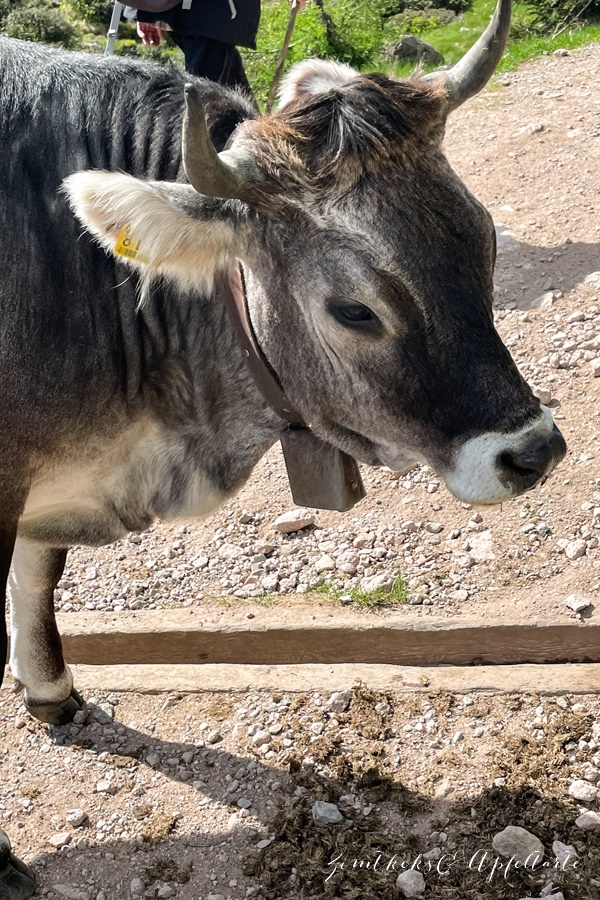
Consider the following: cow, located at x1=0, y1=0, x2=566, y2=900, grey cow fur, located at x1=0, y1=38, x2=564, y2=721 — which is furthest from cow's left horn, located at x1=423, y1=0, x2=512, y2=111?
grey cow fur, located at x1=0, y1=38, x2=564, y2=721

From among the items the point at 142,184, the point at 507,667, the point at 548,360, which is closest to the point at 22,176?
the point at 142,184

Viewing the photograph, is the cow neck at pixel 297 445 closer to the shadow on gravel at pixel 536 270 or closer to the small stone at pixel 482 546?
the small stone at pixel 482 546

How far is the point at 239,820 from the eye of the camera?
11.9ft

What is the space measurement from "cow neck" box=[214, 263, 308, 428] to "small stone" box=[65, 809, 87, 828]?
1.67 metres

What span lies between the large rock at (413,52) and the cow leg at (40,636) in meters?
9.00

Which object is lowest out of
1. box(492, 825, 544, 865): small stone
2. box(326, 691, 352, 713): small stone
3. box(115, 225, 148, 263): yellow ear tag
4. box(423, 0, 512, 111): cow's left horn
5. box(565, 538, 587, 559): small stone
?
box(326, 691, 352, 713): small stone

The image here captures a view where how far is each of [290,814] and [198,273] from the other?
1.94 m

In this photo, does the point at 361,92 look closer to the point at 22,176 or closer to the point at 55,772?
the point at 22,176

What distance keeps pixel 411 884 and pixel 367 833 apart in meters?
0.27

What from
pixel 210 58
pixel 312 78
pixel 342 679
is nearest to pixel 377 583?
pixel 342 679

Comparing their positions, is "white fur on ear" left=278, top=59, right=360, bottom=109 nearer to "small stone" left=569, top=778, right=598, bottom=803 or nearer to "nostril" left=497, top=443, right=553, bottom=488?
"nostril" left=497, top=443, right=553, bottom=488

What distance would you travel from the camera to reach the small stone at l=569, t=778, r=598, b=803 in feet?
11.5

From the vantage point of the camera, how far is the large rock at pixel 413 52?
11363 millimetres

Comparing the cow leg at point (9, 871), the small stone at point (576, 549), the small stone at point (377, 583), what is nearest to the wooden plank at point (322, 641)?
the small stone at point (377, 583)
